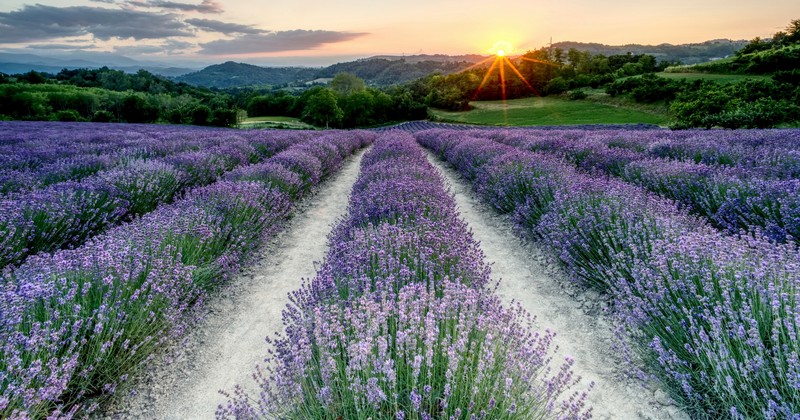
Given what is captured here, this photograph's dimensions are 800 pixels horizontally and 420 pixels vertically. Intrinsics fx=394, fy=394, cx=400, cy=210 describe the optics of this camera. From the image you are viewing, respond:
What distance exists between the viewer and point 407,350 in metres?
1.60

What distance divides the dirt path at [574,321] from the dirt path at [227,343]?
2195 mm

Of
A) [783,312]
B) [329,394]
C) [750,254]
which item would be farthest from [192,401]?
[750,254]

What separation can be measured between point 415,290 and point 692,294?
172cm

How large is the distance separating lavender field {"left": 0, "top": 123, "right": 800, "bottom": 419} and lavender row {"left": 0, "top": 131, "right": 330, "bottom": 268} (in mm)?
35

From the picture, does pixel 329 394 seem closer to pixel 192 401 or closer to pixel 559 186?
pixel 192 401

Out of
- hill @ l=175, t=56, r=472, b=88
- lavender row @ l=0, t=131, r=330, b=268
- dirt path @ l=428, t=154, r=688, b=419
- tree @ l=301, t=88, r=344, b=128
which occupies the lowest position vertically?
dirt path @ l=428, t=154, r=688, b=419

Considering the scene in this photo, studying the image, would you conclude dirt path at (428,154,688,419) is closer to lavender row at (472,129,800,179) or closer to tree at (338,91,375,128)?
lavender row at (472,129,800,179)

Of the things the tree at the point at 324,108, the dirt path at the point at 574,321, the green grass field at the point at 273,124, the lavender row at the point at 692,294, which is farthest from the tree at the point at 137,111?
the lavender row at the point at 692,294

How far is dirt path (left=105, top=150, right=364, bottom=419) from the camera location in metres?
2.44

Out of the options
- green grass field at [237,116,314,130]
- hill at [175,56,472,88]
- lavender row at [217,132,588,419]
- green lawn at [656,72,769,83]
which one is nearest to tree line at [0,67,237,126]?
green grass field at [237,116,314,130]

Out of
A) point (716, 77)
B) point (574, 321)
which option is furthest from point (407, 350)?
point (716, 77)

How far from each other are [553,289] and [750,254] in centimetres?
162

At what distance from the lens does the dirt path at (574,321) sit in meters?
2.34

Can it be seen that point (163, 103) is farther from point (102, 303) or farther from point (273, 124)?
point (102, 303)
